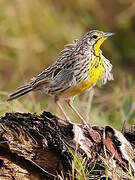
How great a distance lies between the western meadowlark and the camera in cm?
466

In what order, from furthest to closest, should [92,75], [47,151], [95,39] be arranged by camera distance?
[95,39]
[92,75]
[47,151]

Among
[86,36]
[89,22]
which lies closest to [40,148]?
[86,36]

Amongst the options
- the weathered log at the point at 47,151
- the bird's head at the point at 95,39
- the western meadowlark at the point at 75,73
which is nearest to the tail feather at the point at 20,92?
the western meadowlark at the point at 75,73

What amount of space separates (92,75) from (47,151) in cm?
119

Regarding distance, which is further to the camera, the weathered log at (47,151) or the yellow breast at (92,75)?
the yellow breast at (92,75)

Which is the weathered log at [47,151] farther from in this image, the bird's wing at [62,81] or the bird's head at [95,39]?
the bird's head at [95,39]

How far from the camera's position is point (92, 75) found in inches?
183

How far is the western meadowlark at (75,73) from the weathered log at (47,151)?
2.57ft

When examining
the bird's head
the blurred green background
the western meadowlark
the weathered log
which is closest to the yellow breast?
the western meadowlark

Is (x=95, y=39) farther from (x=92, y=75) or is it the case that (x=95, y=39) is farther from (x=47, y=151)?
(x=47, y=151)

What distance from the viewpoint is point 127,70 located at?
9.72 metres

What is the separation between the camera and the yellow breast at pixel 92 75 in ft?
15.2

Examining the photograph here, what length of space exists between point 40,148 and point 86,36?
5.45ft

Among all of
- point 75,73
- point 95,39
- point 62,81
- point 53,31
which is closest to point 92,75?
point 75,73
